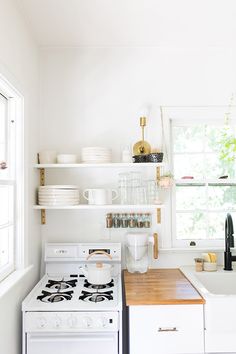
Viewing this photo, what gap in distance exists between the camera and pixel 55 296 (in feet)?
6.32

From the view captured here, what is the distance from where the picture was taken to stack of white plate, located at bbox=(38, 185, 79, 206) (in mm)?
2244

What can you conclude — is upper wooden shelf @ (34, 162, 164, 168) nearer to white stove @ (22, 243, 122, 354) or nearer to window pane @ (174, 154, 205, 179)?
window pane @ (174, 154, 205, 179)

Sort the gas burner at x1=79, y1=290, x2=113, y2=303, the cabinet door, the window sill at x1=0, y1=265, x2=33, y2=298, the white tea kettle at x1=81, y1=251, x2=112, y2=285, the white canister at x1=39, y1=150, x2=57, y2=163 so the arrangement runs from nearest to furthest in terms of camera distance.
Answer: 1. the window sill at x1=0, y1=265, x2=33, y2=298
2. the cabinet door
3. the gas burner at x1=79, y1=290, x2=113, y2=303
4. the white tea kettle at x1=81, y1=251, x2=112, y2=285
5. the white canister at x1=39, y1=150, x2=57, y2=163

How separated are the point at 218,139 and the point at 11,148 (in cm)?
163

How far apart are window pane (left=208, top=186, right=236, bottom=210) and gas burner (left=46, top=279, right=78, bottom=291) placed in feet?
4.10

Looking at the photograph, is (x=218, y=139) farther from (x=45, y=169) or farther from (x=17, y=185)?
(x=17, y=185)

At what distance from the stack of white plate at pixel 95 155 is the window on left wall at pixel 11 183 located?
0.50 metres

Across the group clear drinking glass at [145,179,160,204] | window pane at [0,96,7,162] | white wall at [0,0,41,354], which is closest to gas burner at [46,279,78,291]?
white wall at [0,0,41,354]

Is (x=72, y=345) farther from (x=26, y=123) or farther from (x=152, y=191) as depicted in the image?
(x=26, y=123)

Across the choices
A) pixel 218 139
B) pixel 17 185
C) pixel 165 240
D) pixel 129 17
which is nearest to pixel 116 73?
pixel 129 17

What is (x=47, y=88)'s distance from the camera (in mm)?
2508

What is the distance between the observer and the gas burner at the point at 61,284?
2094mm

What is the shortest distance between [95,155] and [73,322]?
113cm

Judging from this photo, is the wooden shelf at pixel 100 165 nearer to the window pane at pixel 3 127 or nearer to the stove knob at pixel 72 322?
the window pane at pixel 3 127
